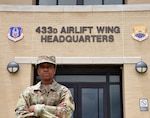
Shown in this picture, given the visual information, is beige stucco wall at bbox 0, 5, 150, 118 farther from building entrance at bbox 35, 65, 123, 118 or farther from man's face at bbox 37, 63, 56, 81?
man's face at bbox 37, 63, 56, 81

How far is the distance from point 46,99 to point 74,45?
7.61m

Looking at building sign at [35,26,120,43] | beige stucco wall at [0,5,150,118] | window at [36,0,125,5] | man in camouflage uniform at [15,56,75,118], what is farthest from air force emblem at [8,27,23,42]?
man in camouflage uniform at [15,56,75,118]

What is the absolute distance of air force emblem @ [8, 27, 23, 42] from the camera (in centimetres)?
1113

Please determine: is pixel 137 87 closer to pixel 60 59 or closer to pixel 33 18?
pixel 60 59

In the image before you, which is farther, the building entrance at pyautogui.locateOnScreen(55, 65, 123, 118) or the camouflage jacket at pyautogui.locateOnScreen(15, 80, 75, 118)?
the building entrance at pyautogui.locateOnScreen(55, 65, 123, 118)

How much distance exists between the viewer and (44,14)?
11.4 m

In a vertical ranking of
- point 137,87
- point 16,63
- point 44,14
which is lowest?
point 137,87

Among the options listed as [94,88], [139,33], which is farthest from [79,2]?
[94,88]

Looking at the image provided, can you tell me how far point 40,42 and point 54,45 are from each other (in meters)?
0.43

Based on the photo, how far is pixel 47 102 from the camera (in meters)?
3.58

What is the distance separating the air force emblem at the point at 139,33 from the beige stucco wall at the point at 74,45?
0.32ft

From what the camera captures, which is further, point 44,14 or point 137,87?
point 44,14

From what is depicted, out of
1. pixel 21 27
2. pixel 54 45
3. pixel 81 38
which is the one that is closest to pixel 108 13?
pixel 81 38

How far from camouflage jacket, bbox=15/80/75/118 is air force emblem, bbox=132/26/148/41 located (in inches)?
303
